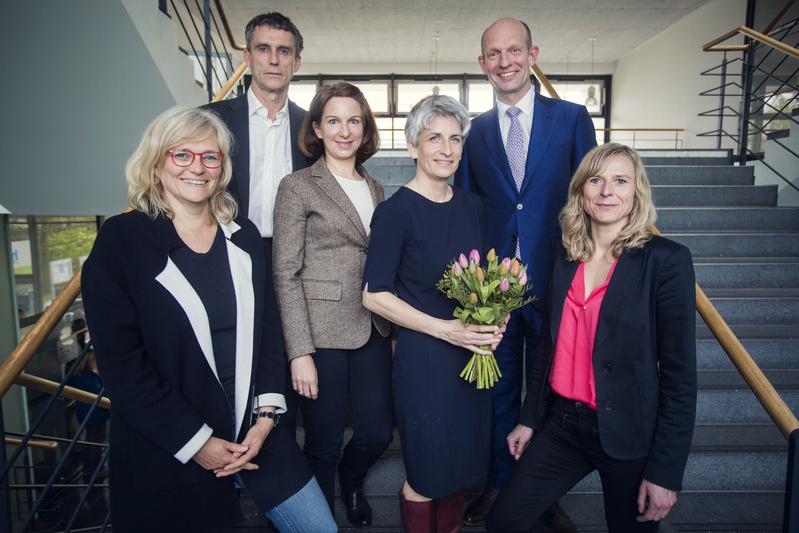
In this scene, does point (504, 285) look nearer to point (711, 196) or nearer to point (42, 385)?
point (42, 385)

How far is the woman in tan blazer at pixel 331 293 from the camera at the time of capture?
176 cm

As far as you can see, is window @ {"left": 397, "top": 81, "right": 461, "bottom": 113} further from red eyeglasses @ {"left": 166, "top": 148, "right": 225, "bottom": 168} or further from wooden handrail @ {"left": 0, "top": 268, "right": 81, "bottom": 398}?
red eyeglasses @ {"left": 166, "top": 148, "right": 225, "bottom": 168}

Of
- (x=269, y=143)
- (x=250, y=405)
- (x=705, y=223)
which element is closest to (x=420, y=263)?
(x=250, y=405)

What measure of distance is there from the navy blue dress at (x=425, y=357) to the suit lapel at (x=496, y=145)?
0.53 metres

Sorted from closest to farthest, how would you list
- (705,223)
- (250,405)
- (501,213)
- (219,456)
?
(219,456) < (250,405) < (501,213) < (705,223)

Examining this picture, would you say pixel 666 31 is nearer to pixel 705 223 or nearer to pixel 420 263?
pixel 705 223

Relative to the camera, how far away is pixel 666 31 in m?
10.3

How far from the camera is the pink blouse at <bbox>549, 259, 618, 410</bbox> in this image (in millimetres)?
1634

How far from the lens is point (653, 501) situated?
59.8 inches

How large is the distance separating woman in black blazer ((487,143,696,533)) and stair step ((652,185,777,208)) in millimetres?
3164

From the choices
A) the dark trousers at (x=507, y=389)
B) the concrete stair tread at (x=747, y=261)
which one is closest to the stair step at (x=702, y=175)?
the concrete stair tread at (x=747, y=261)

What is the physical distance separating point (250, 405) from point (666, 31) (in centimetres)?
1175

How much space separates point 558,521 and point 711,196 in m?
3.58

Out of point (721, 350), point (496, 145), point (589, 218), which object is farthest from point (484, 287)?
point (721, 350)
